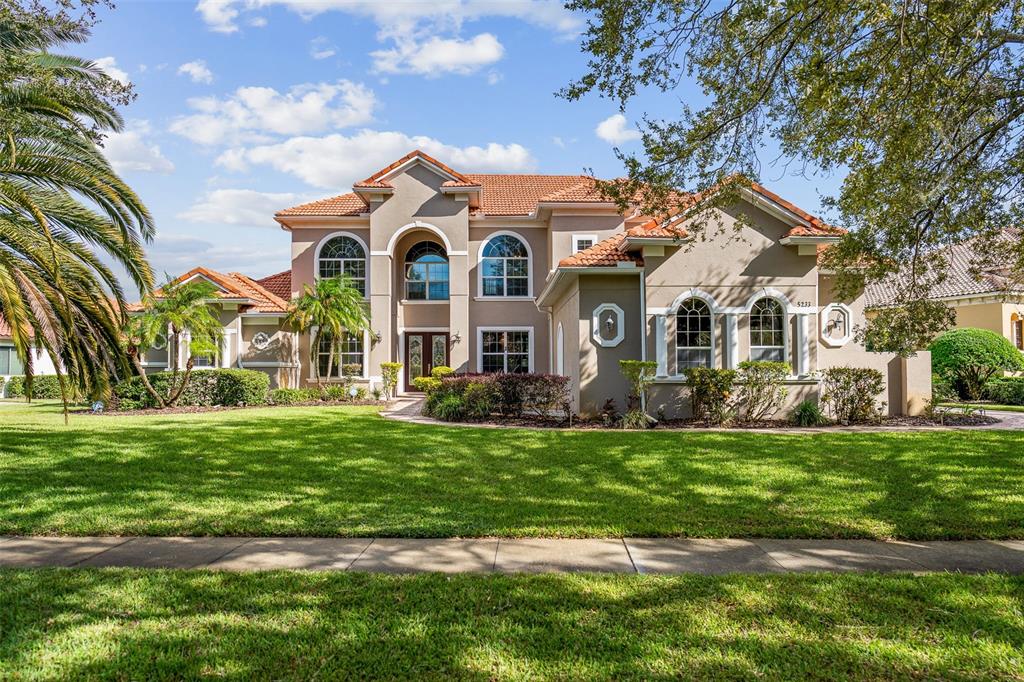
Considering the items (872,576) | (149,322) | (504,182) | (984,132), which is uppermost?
(504,182)

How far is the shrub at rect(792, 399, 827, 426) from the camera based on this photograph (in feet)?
48.3

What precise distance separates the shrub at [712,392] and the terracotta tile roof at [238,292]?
51.6 ft

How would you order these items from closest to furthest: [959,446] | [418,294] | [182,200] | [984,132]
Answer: [984,132] < [959,446] < [182,200] < [418,294]

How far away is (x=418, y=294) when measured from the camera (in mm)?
26125

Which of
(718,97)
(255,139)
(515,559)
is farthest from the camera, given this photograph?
(255,139)

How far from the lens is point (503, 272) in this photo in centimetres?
2530

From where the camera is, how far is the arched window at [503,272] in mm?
25266

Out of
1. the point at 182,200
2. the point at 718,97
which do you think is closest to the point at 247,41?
the point at 182,200

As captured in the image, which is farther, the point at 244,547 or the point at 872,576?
the point at 244,547

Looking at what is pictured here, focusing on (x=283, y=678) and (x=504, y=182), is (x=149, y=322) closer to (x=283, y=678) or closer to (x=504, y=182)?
(x=504, y=182)

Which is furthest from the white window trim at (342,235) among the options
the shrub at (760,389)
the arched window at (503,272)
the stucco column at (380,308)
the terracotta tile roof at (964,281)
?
the terracotta tile roof at (964,281)

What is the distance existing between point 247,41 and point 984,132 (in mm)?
12255

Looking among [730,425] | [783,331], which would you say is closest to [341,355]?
[730,425]

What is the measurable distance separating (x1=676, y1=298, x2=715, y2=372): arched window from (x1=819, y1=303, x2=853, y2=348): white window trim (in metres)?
2.91
